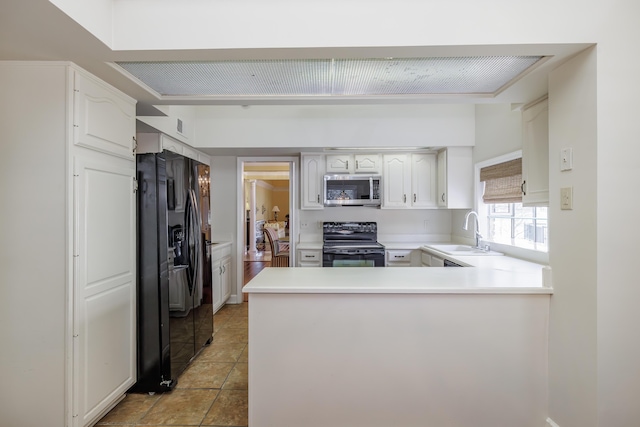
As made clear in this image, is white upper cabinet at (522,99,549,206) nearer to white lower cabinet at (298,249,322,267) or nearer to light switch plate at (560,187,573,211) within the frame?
light switch plate at (560,187,573,211)

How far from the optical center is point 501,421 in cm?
170

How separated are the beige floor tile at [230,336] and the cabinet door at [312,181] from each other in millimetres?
1664

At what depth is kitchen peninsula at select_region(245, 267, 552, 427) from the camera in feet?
5.56

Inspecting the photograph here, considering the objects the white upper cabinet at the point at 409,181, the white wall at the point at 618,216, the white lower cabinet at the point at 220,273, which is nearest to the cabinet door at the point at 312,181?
the white upper cabinet at the point at 409,181

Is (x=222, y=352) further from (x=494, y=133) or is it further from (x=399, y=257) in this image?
(x=494, y=133)

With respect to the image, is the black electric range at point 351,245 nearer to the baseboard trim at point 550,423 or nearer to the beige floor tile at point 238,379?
the beige floor tile at point 238,379

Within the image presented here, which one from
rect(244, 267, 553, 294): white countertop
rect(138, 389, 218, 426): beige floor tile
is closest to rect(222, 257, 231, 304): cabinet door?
rect(138, 389, 218, 426): beige floor tile

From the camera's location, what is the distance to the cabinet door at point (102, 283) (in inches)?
65.6

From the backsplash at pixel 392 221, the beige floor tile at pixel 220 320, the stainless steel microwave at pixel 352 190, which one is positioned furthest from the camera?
the backsplash at pixel 392 221

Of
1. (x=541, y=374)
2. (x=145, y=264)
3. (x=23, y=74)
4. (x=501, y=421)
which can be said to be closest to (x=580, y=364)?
(x=541, y=374)

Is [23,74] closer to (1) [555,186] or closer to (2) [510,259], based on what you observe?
(1) [555,186]

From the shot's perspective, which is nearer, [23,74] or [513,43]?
[513,43]

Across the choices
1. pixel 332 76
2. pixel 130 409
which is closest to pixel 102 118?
pixel 332 76

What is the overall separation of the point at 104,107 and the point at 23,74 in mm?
367
